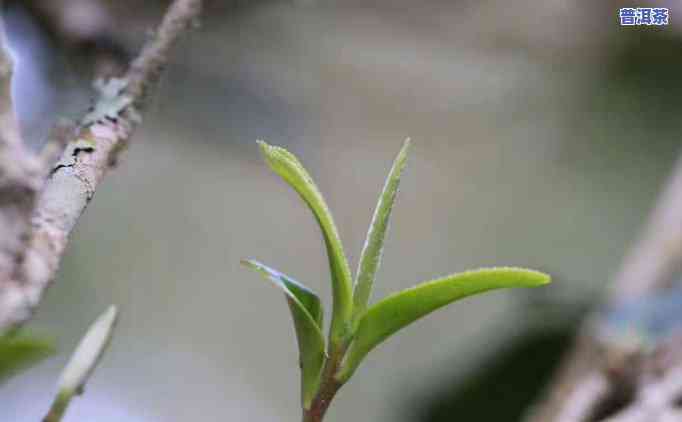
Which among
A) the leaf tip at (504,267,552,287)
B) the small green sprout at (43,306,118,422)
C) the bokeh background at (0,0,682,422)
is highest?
the bokeh background at (0,0,682,422)

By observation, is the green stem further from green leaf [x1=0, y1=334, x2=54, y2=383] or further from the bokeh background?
the bokeh background

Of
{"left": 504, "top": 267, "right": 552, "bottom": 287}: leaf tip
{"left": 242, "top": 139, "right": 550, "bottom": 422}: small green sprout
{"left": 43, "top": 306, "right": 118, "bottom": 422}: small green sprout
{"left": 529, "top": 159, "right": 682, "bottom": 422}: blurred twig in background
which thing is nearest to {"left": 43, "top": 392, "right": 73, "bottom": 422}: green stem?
{"left": 43, "top": 306, "right": 118, "bottom": 422}: small green sprout

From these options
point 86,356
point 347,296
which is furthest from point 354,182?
point 86,356

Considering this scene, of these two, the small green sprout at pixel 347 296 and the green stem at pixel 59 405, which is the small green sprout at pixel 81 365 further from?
the small green sprout at pixel 347 296

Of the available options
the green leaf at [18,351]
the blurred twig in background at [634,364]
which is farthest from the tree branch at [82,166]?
the blurred twig in background at [634,364]


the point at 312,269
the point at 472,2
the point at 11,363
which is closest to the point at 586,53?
the point at 472,2

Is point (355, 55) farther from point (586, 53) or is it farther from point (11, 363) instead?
point (11, 363)

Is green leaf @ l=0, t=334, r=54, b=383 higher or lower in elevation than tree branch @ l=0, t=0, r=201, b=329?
lower
